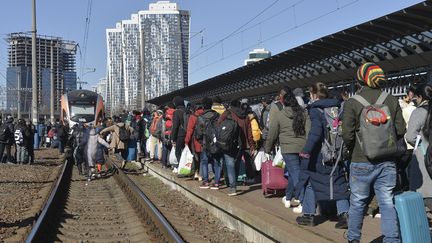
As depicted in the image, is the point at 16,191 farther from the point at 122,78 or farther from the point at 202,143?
the point at 122,78

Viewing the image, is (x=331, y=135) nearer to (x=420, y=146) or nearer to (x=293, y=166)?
(x=420, y=146)

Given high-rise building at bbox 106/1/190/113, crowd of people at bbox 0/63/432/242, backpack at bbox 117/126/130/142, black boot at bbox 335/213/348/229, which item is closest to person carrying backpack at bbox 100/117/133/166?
backpack at bbox 117/126/130/142

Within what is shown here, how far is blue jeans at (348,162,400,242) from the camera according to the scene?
16.3 feet

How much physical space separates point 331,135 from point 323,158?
0.31m

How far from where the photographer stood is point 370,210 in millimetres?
7801

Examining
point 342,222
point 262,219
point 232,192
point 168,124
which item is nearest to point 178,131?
point 168,124

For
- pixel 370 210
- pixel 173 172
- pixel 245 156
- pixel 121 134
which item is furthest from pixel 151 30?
pixel 370 210

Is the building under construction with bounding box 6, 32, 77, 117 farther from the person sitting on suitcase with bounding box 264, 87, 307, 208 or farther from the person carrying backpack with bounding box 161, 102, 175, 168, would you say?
the person sitting on suitcase with bounding box 264, 87, 307, 208

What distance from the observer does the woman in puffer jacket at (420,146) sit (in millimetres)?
5750

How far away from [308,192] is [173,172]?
25.0ft

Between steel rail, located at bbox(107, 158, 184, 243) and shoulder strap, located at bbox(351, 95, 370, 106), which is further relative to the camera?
steel rail, located at bbox(107, 158, 184, 243)

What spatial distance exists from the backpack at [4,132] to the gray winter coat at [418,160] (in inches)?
660

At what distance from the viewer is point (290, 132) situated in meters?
7.83

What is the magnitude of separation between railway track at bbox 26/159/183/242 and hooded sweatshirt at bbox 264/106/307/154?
1964 millimetres
